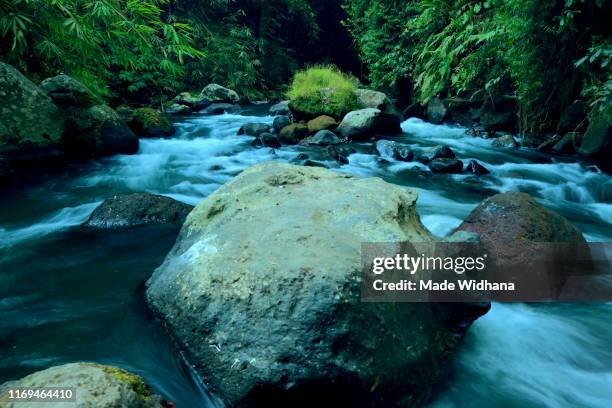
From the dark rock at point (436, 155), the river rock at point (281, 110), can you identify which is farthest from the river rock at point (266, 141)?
the river rock at point (281, 110)

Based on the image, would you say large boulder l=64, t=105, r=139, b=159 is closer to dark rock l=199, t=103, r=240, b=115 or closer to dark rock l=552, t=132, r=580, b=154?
dark rock l=199, t=103, r=240, b=115

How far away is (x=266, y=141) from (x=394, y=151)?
2830 millimetres

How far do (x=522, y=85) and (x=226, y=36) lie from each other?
53.2 feet

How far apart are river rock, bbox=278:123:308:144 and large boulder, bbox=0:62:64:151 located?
189 inches

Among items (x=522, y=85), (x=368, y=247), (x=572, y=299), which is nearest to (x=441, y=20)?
(x=522, y=85)

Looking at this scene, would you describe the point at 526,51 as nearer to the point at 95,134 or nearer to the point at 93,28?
Result: the point at 93,28

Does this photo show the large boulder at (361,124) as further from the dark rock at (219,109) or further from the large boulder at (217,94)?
the large boulder at (217,94)

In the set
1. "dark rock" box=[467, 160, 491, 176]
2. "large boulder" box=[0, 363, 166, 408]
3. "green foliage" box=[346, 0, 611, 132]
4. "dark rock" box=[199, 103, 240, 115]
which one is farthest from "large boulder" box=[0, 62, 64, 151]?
"dark rock" box=[199, 103, 240, 115]

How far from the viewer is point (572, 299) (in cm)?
331

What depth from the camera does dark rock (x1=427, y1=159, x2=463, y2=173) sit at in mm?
7484

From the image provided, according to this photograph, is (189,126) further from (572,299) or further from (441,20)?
(572,299)

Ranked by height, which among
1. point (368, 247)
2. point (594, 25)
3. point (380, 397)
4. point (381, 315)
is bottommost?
point (380, 397)

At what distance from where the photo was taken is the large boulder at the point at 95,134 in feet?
23.2

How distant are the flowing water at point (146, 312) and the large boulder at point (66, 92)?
1.22 m
